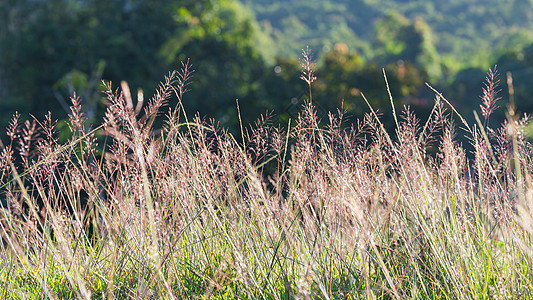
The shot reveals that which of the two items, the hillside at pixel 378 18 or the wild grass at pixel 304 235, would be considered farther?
the hillside at pixel 378 18

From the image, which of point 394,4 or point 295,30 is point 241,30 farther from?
point 394,4

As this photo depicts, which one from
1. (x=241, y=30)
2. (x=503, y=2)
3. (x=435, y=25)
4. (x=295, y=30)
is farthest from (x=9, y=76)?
(x=503, y=2)

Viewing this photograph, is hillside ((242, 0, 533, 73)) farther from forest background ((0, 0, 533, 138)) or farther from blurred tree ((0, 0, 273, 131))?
blurred tree ((0, 0, 273, 131))

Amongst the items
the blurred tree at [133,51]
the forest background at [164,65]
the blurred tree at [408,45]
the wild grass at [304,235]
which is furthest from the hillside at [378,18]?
the wild grass at [304,235]

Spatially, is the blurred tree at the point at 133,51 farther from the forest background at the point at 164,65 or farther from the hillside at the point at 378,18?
the hillside at the point at 378,18

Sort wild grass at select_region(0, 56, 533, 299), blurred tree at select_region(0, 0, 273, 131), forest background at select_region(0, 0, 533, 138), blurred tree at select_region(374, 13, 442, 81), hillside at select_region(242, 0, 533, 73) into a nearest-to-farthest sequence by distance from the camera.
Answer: wild grass at select_region(0, 56, 533, 299), forest background at select_region(0, 0, 533, 138), blurred tree at select_region(0, 0, 273, 131), blurred tree at select_region(374, 13, 442, 81), hillside at select_region(242, 0, 533, 73)

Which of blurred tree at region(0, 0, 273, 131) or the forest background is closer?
the forest background

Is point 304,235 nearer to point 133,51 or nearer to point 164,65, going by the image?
point 164,65

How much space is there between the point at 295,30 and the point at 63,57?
4786 cm

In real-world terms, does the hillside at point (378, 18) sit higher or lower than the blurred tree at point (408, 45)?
higher

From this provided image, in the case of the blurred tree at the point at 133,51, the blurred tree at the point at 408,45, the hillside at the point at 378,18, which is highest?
the hillside at the point at 378,18

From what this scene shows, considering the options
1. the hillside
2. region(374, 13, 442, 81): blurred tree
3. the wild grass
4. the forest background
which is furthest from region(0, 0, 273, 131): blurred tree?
the hillside

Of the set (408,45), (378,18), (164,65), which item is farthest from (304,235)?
(378,18)

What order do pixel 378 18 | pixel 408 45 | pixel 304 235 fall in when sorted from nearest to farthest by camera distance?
pixel 304 235 → pixel 408 45 → pixel 378 18
